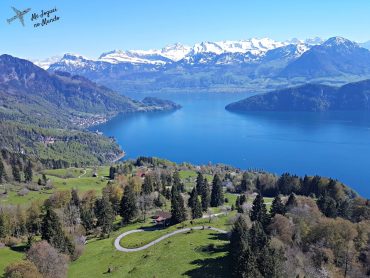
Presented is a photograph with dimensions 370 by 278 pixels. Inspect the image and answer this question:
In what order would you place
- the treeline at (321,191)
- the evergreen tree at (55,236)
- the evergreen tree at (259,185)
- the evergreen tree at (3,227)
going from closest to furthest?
the evergreen tree at (55,236)
the evergreen tree at (3,227)
the treeline at (321,191)
the evergreen tree at (259,185)

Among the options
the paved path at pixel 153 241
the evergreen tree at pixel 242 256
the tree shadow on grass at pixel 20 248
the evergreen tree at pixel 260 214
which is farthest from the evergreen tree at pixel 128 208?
the evergreen tree at pixel 242 256

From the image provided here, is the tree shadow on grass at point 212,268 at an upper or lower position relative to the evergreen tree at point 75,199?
upper

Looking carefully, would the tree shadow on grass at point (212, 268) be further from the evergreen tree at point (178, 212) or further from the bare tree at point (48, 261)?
the evergreen tree at point (178, 212)

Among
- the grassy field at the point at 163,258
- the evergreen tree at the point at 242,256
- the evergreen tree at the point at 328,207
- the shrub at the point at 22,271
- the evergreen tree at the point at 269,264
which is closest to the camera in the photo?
the shrub at the point at 22,271

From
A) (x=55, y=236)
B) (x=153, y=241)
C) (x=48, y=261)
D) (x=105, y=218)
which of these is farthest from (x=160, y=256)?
(x=105, y=218)

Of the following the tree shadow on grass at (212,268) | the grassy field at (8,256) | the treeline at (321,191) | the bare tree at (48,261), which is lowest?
the treeline at (321,191)

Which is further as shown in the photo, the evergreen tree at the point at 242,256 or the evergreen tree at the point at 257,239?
the evergreen tree at the point at 257,239
